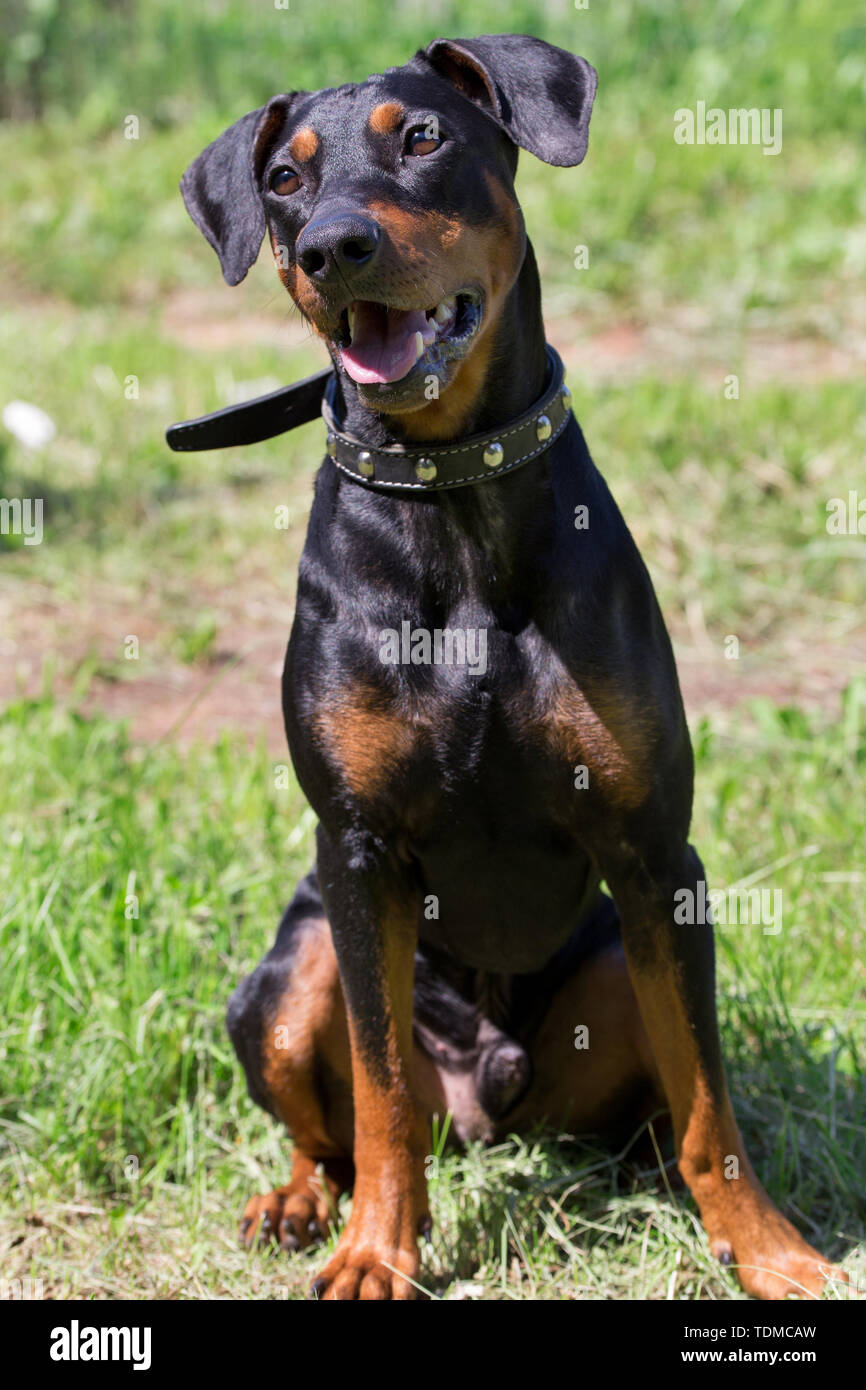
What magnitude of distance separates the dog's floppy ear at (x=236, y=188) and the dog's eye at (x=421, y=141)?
0.36 metres

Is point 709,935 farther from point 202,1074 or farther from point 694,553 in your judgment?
point 694,553

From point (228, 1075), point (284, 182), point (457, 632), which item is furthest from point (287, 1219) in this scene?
point (284, 182)

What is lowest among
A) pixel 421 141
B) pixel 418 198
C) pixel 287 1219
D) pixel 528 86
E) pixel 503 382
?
pixel 287 1219

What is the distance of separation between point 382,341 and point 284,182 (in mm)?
396

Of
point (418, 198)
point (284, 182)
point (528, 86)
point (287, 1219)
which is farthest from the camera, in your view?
point (287, 1219)

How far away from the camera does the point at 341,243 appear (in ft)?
7.29

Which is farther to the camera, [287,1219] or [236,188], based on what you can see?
[287,1219]

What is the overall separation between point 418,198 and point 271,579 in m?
3.54

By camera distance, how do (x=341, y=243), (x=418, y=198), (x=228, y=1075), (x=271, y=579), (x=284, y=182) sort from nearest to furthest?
(x=341, y=243), (x=418, y=198), (x=284, y=182), (x=228, y=1075), (x=271, y=579)

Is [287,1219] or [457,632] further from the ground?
[457,632]

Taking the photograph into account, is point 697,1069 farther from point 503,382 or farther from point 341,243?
point 341,243

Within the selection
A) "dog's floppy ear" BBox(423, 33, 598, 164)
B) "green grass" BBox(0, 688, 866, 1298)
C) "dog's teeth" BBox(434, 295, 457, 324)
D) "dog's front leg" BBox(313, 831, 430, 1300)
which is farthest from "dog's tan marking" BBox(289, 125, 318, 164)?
"green grass" BBox(0, 688, 866, 1298)

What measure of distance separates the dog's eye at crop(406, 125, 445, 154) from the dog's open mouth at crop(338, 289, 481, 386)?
0.78 feet

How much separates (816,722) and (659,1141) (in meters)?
1.80
